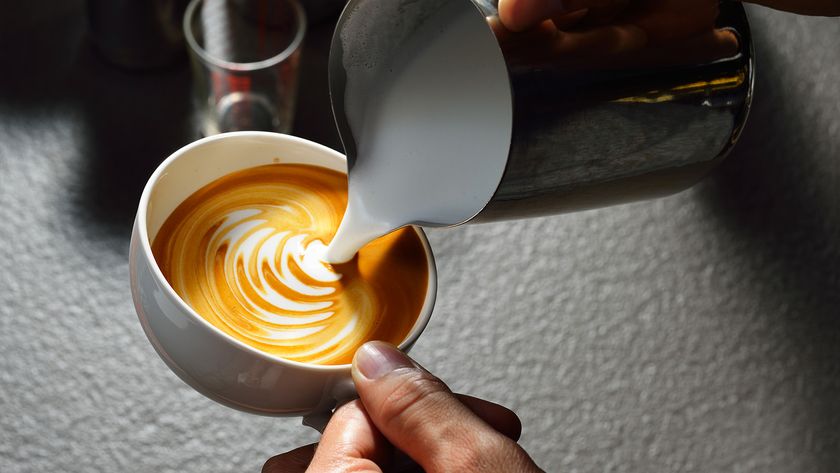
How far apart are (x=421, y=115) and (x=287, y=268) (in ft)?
0.44

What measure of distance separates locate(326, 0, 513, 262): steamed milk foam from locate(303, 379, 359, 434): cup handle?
0.10 meters

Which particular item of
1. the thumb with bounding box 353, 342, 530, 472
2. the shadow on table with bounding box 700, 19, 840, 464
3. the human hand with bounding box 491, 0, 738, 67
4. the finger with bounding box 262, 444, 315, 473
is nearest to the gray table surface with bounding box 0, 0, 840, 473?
the shadow on table with bounding box 700, 19, 840, 464

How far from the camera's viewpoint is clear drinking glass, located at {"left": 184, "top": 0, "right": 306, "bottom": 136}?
849 millimetres

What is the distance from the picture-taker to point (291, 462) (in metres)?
0.64

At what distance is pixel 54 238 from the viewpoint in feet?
2.66

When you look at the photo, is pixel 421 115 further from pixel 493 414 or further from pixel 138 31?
pixel 138 31

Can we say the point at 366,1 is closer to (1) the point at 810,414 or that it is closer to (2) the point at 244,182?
(2) the point at 244,182

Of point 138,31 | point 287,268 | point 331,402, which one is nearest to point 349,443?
point 331,402

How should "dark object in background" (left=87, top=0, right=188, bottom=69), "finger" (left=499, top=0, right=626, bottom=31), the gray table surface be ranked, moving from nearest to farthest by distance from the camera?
"finger" (left=499, top=0, right=626, bottom=31) < the gray table surface < "dark object in background" (left=87, top=0, right=188, bottom=69)

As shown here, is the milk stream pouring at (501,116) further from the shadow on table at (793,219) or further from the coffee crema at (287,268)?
the shadow on table at (793,219)

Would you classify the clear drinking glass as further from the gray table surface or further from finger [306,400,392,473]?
finger [306,400,392,473]

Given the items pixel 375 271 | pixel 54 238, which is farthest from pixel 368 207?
pixel 54 238

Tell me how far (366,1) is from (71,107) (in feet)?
1.34

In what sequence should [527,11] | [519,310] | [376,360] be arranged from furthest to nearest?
[519,310] → [376,360] → [527,11]
